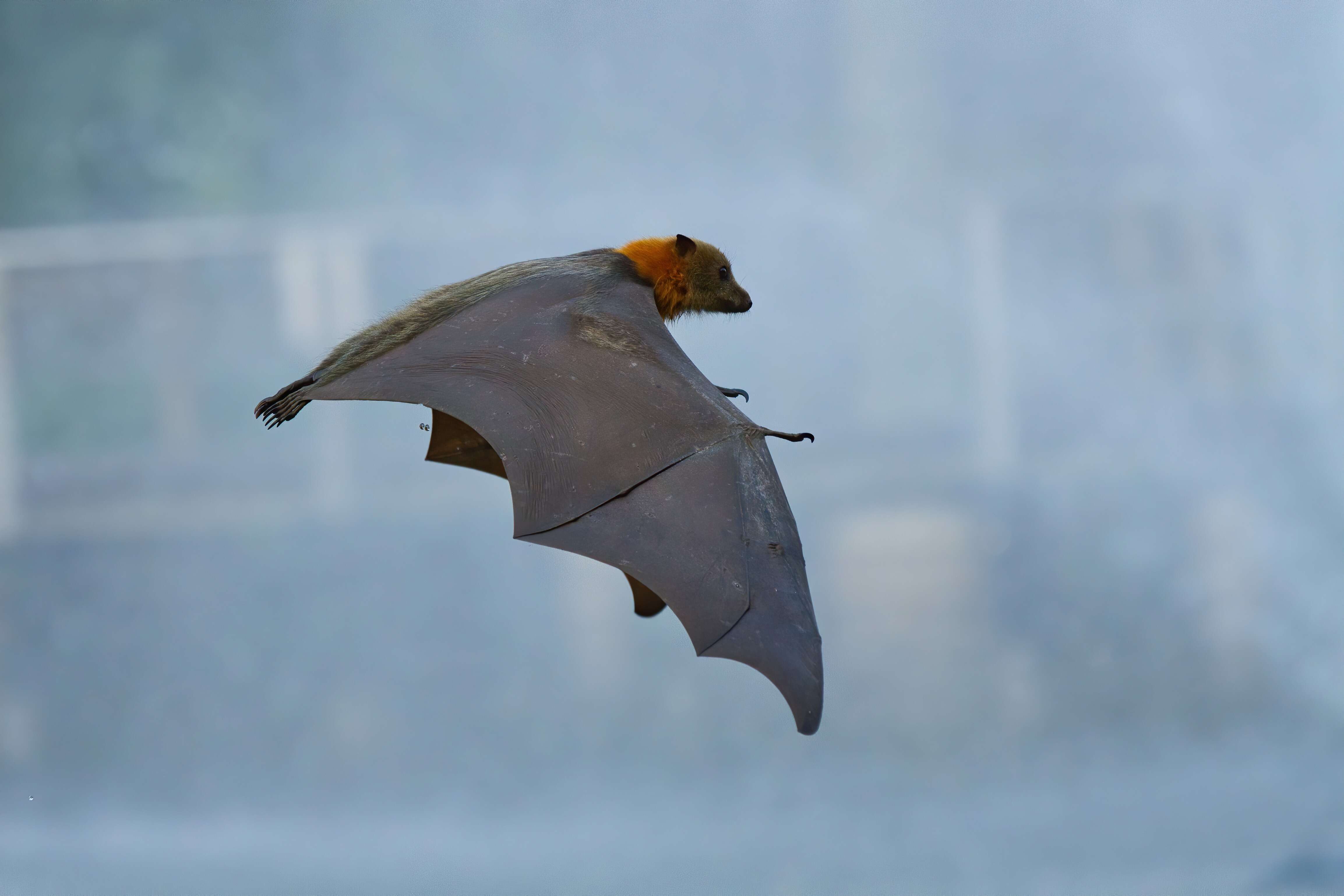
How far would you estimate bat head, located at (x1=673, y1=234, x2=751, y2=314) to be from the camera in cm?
393

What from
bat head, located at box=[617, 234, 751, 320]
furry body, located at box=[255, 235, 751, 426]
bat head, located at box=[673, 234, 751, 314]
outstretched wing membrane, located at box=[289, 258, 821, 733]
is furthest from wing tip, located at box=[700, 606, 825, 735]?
bat head, located at box=[673, 234, 751, 314]

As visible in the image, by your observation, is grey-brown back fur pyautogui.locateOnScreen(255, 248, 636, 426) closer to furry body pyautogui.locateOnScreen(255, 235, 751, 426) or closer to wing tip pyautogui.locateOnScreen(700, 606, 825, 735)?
furry body pyautogui.locateOnScreen(255, 235, 751, 426)

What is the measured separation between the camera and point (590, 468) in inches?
116

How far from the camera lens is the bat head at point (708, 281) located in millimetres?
3932

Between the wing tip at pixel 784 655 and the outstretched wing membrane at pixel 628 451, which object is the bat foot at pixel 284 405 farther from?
the wing tip at pixel 784 655

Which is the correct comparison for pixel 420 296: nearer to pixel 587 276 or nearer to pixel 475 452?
pixel 587 276

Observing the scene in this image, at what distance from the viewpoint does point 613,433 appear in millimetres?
3014

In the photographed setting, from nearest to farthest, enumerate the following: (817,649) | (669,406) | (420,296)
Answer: (817,649), (669,406), (420,296)

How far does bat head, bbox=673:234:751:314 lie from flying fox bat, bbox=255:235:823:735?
35 cm

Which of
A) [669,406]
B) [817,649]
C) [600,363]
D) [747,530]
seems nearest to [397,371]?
[600,363]

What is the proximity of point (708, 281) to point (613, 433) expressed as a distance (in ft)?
3.83

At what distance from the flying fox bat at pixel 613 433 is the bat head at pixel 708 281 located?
352mm

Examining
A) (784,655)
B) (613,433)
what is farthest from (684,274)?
(784,655)

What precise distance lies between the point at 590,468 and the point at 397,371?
617 mm
